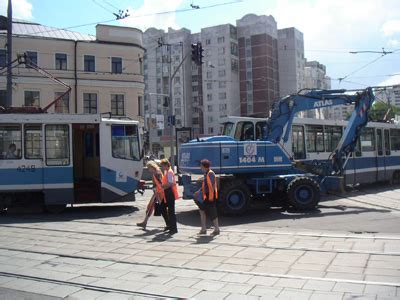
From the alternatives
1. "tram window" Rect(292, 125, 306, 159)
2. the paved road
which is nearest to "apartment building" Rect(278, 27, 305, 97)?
"tram window" Rect(292, 125, 306, 159)

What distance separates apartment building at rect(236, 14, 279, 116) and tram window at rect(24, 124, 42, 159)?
8411 centimetres

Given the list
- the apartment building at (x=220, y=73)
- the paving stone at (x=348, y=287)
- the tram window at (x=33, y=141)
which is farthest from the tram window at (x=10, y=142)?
the apartment building at (x=220, y=73)

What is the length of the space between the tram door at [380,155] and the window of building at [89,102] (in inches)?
1305

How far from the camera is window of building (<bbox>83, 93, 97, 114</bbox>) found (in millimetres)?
49531

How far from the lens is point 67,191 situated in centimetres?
1459

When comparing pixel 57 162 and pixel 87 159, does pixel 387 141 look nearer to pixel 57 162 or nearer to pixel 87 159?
pixel 87 159

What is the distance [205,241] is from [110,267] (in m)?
2.51

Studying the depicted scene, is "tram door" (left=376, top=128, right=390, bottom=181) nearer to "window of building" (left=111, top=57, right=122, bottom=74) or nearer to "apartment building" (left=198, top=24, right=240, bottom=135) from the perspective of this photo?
"window of building" (left=111, top=57, right=122, bottom=74)

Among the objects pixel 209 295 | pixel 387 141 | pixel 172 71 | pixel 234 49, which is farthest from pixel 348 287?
pixel 172 71

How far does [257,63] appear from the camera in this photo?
3905 inches

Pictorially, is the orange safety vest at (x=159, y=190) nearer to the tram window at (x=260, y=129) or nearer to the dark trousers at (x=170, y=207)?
the dark trousers at (x=170, y=207)

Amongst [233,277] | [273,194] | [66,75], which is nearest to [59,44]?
[66,75]

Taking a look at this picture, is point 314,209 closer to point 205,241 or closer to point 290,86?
point 205,241

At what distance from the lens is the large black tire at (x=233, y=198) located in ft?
44.7
